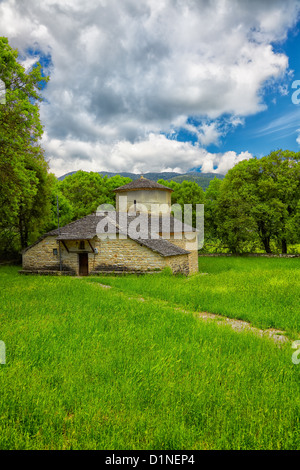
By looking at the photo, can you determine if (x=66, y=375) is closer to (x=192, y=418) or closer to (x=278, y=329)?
(x=192, y=418)

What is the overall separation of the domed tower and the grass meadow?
22222 mm

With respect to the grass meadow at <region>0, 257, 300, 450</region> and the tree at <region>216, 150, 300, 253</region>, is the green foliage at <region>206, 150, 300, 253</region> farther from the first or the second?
the grass meadow at <region>0, 257, 300, 450</region>

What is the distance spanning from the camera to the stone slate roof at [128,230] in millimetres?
20766

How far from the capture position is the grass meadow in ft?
11.4

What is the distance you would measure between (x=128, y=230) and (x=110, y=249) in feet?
9.19

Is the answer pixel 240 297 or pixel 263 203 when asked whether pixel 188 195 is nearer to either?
pixel 263 203

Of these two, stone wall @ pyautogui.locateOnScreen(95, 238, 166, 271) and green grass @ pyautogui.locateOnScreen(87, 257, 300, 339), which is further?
stone wall @ pyautogui.locateOnScreen(95, 238, 166, 271)

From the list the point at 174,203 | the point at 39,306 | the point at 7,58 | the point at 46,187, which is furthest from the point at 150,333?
the point at 174,203

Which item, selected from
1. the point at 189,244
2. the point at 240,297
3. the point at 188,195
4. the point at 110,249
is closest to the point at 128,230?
the point at 110,249

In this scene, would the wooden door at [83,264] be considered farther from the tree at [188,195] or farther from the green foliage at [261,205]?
the tree at [188,195]

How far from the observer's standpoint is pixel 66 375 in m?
4.80

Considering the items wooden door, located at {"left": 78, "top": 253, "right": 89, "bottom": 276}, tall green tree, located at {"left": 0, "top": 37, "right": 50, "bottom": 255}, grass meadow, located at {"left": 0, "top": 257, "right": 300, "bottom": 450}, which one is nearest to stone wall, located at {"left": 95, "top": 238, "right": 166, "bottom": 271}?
wooden door, located at {"left": 78, "top": 253, "right": 89, "bottom": 276}

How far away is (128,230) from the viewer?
76.3 ft
